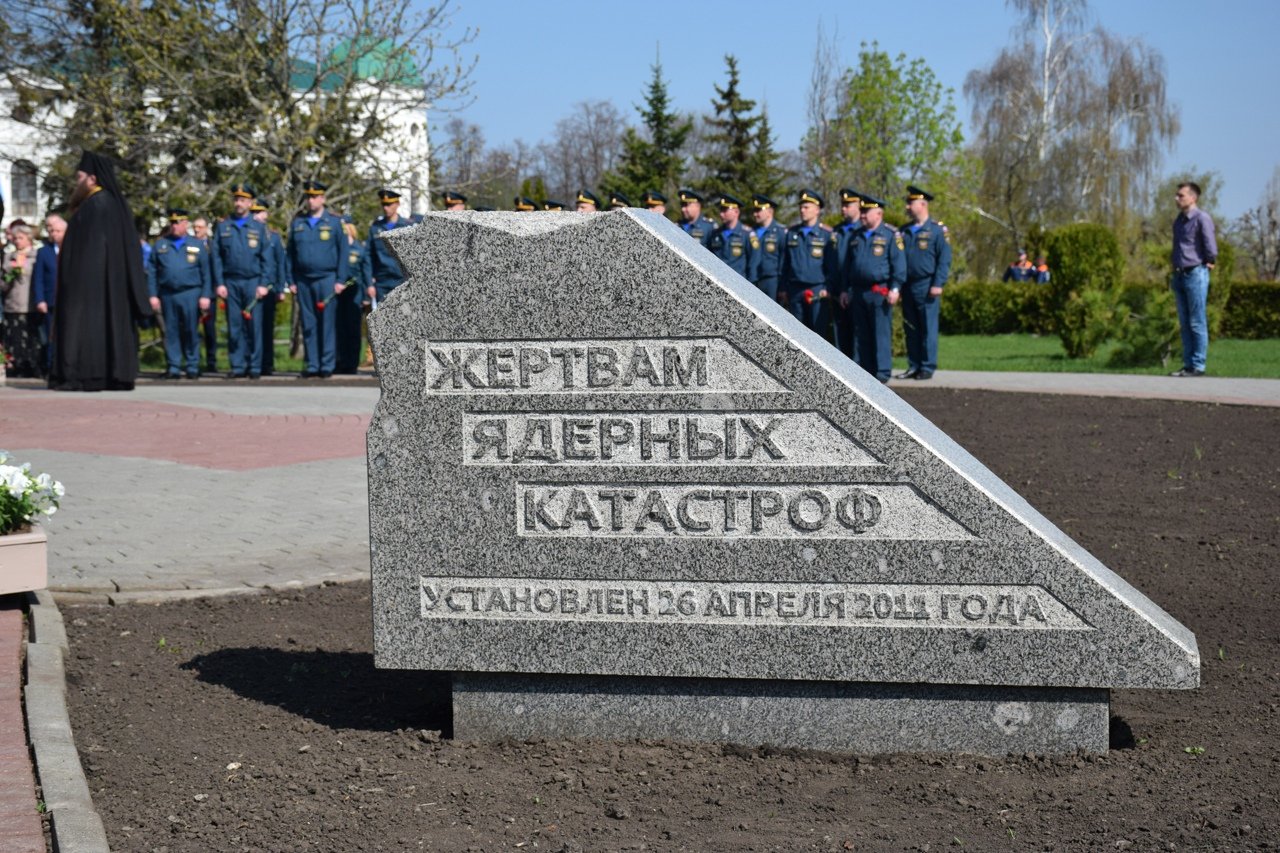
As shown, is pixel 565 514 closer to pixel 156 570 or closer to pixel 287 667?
pixel 287 667

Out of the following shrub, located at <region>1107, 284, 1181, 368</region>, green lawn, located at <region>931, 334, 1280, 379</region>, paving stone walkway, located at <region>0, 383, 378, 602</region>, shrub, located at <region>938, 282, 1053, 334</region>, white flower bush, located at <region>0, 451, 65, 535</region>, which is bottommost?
paving stone walkway, located at <region>0, 383, 378, 602</region>

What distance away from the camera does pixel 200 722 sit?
4.47 m

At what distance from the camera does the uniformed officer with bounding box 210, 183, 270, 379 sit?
18.9m

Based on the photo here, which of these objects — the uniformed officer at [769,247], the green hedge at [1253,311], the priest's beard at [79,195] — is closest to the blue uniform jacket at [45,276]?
the priest's beard at [79,195]

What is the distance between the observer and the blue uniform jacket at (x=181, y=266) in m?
19.0

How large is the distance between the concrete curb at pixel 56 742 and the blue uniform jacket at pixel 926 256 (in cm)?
1317

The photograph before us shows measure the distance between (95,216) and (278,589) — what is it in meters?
8.31

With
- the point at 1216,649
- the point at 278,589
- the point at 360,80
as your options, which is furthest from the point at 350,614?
the point at 360,80

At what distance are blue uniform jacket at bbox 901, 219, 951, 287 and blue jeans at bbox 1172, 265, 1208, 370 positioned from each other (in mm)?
2802

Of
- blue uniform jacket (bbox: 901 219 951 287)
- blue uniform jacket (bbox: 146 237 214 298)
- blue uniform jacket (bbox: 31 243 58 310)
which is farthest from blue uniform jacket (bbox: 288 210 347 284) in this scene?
blue uniform jacket (bbox: 901 219 951 287)

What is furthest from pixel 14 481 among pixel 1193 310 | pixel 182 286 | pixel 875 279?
pixel 1193 310

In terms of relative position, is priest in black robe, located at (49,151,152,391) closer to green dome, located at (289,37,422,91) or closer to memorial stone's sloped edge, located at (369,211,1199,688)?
green dome, located at (289,37,422,91)

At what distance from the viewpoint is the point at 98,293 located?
13.6 m

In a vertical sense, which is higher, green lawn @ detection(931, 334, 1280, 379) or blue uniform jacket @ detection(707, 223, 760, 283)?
blue uniform jacket @ detection(707, 223, 760, 283)
